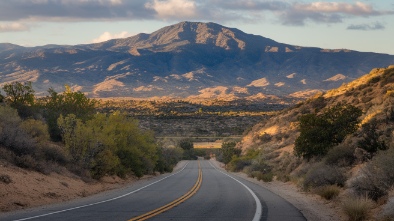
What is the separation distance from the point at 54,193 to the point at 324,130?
15795mm

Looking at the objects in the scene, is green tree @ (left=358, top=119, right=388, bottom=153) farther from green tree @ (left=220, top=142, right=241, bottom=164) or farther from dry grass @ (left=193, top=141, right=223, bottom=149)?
dry grass @ (left=193, top=141, right=223, bottom=149)

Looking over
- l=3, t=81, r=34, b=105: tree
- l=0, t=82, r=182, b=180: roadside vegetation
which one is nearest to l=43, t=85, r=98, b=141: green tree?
l=0, t=82, r=182, b=180: roadside vegetation

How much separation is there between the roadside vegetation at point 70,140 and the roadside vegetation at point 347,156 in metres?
9.04

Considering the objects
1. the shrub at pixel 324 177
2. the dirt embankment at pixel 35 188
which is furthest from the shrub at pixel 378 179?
the dirt embankment at pixel 35 188

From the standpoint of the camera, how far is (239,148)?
241 ft

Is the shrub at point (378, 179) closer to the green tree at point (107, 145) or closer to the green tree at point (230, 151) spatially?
the green tree at point (107, 145)

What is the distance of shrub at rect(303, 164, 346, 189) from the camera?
2448cm

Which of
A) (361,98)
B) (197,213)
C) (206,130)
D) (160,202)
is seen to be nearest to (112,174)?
(160,202)

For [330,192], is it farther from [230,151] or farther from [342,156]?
[230,151]

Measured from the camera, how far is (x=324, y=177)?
25.2 meters

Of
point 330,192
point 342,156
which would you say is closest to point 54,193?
point 330,192

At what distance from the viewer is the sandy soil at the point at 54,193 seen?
1936 cm

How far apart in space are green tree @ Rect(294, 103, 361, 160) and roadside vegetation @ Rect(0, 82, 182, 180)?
37.0 ft

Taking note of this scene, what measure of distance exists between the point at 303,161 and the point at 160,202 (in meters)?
16.2
